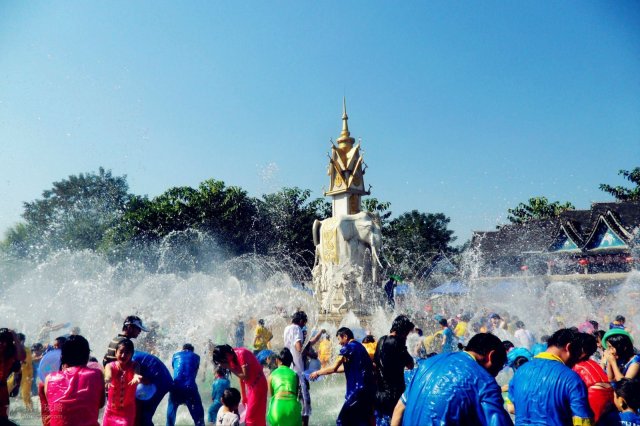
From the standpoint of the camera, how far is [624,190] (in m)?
51.8

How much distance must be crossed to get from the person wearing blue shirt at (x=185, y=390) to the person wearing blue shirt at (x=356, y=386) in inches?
69.3

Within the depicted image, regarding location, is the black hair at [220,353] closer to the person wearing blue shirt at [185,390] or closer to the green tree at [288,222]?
the person wearing blue shirt at [185,390]

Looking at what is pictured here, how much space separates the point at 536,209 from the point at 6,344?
5957 cm

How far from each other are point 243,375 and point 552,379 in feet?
11.2

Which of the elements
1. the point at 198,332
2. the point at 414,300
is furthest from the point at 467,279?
the point at 198,332

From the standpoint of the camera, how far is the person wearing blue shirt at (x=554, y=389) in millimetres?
3663

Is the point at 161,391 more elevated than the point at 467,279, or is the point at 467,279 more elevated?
the point at 467,279

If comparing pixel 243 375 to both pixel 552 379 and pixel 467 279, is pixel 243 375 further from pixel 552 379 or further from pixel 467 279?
pixel 467 279

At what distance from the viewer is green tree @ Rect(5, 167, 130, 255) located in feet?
171

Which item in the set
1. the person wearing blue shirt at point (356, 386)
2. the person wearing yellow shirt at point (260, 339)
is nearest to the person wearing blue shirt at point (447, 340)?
the person wearing yellow shirt at point (260, 339)

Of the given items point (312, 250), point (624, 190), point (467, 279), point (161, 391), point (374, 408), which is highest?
point (624, 190)

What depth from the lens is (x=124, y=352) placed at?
17.0 feet

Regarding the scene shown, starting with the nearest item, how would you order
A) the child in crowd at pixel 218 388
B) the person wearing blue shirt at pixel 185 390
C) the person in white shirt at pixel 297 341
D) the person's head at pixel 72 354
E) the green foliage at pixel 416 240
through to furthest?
the person's head at pixel 72 354 → the person wearing blue shirt at pixel 185 390 → the child in crowd at pixel 218 388 → the person in white shirt at pixel 297 341 → the green foliage at pixel 416 240

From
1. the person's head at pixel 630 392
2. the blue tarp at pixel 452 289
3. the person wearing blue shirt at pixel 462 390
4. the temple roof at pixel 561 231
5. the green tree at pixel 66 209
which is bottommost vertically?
the person's head at pixel 630 392
